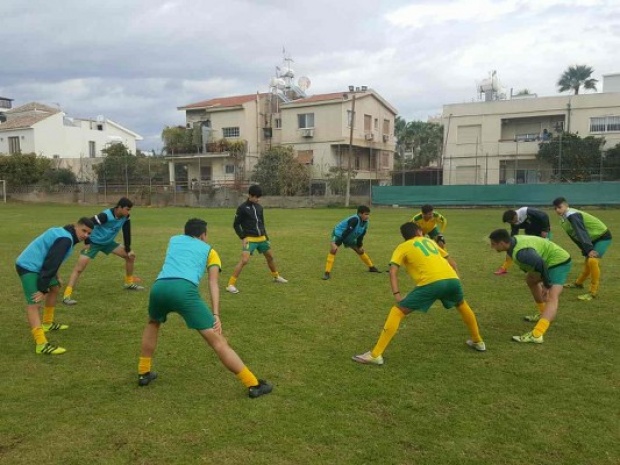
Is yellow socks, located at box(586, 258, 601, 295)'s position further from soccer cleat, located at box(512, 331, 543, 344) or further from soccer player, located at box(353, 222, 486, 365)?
soccer player, located at box(353, 222, 486, 365)

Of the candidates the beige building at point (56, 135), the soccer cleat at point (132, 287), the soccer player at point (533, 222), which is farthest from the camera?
the beige building at point (56, 135)

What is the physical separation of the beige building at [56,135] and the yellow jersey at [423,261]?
46.3 meters

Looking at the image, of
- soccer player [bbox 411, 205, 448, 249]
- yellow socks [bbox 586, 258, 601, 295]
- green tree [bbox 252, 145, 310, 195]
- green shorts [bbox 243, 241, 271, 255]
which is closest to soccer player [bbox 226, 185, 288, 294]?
green shorts [bbox 243, 241, 271, 255]

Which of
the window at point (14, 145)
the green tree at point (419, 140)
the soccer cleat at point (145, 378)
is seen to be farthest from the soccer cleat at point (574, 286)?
the window at point (14, 145)

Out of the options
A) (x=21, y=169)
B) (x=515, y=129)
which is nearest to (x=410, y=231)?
(x=515, y=129)

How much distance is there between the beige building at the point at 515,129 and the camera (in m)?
34.8

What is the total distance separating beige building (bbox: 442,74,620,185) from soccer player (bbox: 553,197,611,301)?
27447 mm

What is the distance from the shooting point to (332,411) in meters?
4.34

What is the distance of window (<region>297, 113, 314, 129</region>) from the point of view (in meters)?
41.8

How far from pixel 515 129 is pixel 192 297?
38671 mm

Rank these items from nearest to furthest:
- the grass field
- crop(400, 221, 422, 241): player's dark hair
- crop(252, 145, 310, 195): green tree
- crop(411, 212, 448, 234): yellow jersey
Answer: the grass field → crop(400, 221, 422, 241): player's dark hair → crop(411, 212, 448, 234): yellow jersey → crop(252, 145, 310, 195): green tree

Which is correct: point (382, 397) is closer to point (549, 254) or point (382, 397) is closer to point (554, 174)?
point (549, 254)

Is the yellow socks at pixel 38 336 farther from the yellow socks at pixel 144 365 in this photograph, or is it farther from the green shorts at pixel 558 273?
the green shorts at pixel 558 273

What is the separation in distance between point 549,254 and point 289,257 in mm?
7463
